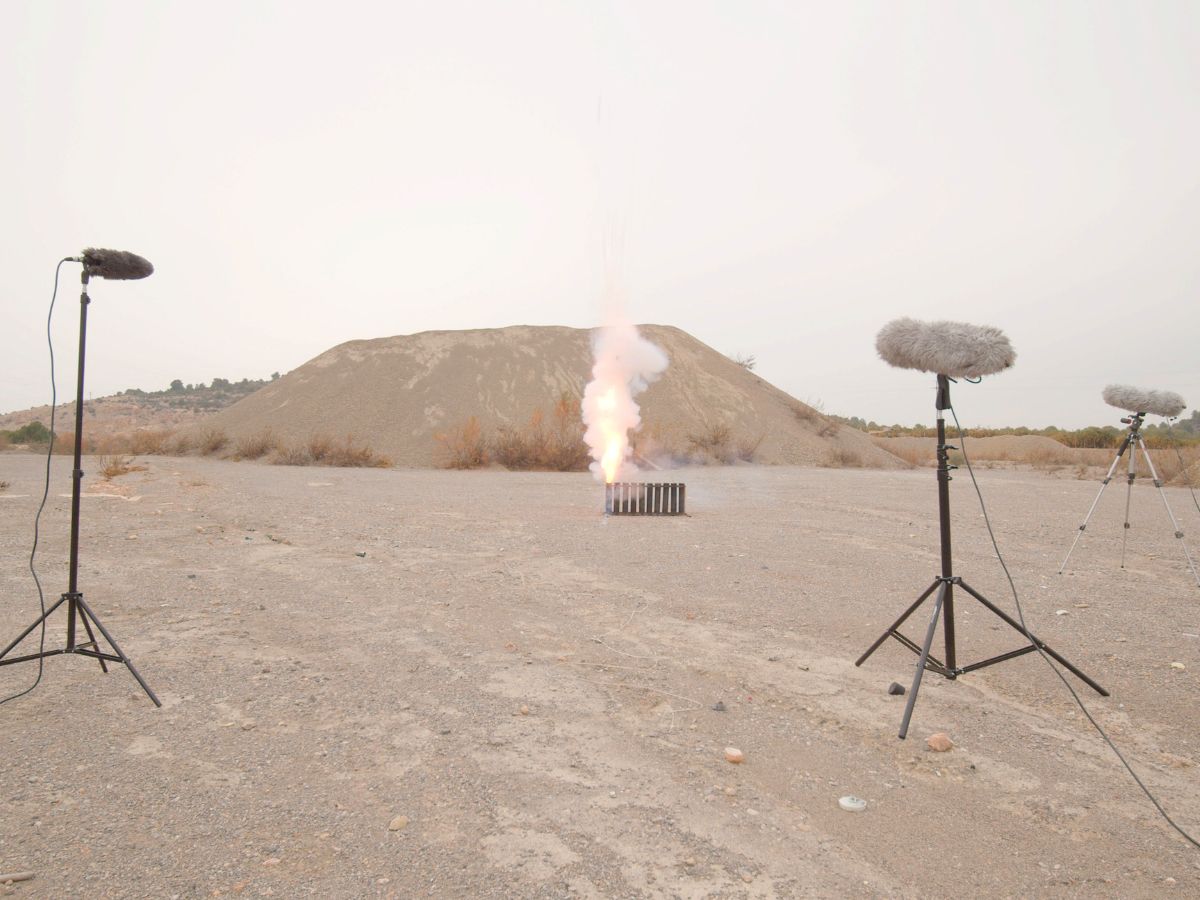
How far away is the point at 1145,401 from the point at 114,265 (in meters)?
9.58

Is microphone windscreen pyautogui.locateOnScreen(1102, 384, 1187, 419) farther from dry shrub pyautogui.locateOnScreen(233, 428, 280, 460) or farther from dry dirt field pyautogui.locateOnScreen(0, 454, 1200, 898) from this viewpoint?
dry shrub pyautogui.locateOnScreen(233, 428, 280, 460)

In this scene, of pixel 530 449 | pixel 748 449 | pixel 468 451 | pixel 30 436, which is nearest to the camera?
pixel 530 449

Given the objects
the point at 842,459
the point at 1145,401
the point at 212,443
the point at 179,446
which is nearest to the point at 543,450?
the point at 842,459

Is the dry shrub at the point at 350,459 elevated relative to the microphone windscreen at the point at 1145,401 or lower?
lower

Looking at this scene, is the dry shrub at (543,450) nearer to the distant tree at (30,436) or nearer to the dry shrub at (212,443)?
the dry shrub at (212,443)

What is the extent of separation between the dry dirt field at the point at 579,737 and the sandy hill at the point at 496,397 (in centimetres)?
2662

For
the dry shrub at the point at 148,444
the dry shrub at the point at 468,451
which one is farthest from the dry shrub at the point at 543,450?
the dry shrub at the point at 148,444

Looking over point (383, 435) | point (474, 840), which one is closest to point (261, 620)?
point (474, 840)

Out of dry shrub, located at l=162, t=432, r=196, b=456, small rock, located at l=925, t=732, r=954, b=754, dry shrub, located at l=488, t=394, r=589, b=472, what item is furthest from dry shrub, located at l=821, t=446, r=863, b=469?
small rock, located at l=925, t=732, r=954, b=754

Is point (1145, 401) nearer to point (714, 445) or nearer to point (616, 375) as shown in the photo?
point (616, 375)

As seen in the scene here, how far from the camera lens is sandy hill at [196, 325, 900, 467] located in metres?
39.4

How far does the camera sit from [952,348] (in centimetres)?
468

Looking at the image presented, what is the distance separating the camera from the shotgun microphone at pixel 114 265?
4.90 metres

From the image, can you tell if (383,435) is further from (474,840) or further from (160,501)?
(474,840)
